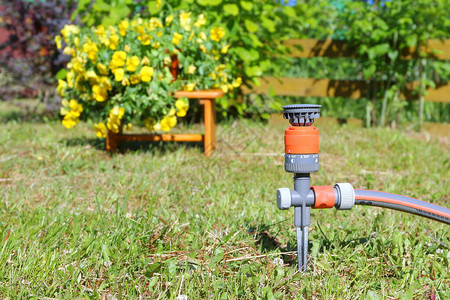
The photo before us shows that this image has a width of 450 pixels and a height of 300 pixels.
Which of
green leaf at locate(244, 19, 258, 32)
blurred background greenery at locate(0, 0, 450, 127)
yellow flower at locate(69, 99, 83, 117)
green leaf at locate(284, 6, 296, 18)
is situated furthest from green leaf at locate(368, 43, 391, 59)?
yellow flower at locate(69, 99, 83, 117)

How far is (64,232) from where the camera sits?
1933 millimetres

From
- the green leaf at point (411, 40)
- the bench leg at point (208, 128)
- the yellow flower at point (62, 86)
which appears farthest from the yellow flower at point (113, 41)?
the green leaf at point (411, 40)

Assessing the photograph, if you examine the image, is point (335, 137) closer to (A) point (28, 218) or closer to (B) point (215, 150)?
(B) point (215, 150)

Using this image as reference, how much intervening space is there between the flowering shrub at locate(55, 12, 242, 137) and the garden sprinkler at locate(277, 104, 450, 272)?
1.84 meters

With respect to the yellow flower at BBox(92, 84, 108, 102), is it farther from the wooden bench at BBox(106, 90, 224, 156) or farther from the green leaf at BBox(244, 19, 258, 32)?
the green leaf at BBox(244, 19, 258, 32)

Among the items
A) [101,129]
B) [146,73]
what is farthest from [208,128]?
[101,129]

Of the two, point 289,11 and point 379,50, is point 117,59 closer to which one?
point 289,11

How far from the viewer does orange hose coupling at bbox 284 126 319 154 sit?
4.87 feet

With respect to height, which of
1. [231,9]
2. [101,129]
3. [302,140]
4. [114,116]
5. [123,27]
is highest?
[231,9]

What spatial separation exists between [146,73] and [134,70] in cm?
8

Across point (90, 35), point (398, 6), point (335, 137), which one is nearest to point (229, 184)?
point (90, 35)

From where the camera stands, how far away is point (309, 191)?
5.09ft

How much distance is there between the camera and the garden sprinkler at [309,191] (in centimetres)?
150

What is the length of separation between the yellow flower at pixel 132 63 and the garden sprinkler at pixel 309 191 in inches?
72.0
